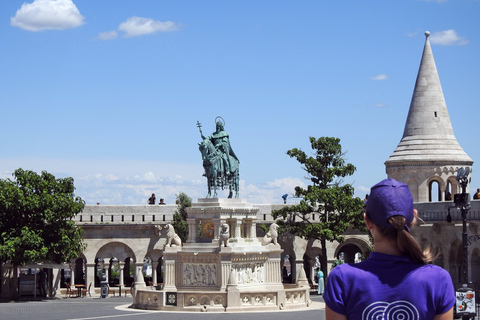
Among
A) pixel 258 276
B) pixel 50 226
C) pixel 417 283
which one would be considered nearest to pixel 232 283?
pixel 258 276

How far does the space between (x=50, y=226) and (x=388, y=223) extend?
104ft

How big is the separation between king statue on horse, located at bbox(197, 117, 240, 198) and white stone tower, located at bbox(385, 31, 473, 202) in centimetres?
1299

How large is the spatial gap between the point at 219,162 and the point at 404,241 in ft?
88.1

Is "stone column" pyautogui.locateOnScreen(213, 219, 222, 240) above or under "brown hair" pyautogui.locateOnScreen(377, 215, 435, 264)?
above

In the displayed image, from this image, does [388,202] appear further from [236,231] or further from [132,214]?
[132,214]

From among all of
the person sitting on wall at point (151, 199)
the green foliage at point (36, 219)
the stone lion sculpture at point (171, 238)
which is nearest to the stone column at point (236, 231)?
the stone lion sculpture at point (171, 238)

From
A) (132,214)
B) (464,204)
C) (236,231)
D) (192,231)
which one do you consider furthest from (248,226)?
(132,214)

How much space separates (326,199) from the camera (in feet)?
125

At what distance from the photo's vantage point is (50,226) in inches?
1366

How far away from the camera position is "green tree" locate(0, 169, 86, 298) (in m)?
33.4

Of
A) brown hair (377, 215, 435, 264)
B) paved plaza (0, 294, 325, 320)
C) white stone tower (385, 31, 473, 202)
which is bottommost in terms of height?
paved plaza (0, 294, 325, 320)

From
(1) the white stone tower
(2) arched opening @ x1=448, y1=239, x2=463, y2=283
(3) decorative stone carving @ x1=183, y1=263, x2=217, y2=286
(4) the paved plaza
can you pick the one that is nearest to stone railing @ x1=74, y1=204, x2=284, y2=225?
(1) the white stone tower

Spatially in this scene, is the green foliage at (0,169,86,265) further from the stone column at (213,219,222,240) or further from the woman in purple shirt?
the woman in purple shirt

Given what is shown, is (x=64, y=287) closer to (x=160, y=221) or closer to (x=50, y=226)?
(x=160, y=221)
